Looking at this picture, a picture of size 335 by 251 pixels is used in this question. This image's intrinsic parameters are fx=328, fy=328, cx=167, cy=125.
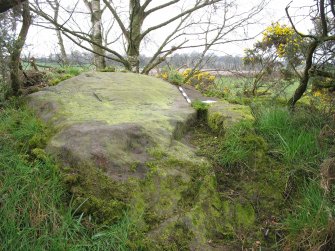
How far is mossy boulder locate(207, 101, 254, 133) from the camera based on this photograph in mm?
3435

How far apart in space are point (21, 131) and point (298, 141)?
2.56m

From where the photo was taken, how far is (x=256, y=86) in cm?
571

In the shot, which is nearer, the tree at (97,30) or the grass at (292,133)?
the grass at (292,133)

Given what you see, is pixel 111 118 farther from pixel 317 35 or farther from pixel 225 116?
pixel 317 35

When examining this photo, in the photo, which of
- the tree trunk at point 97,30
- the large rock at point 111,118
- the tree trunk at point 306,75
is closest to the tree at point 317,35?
the tree trunk at point 306,75

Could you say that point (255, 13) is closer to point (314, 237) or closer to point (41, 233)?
point (314, 237)

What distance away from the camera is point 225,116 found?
3.53 metres

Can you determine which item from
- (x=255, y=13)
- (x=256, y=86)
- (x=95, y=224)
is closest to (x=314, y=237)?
(x=95, y=224)

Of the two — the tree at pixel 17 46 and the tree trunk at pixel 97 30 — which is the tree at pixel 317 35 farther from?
the tree trunk at pixel 97 30

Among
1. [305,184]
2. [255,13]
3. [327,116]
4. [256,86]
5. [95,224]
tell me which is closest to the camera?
[95,224]

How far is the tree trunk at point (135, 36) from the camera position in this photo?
707cm

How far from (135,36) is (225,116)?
176 inches

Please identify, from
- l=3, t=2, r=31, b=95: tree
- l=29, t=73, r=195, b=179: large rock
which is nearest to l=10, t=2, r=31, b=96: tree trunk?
l=3, t=2, r=31, b=95: tree

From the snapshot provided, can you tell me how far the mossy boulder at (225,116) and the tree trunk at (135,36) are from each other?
142 inches
